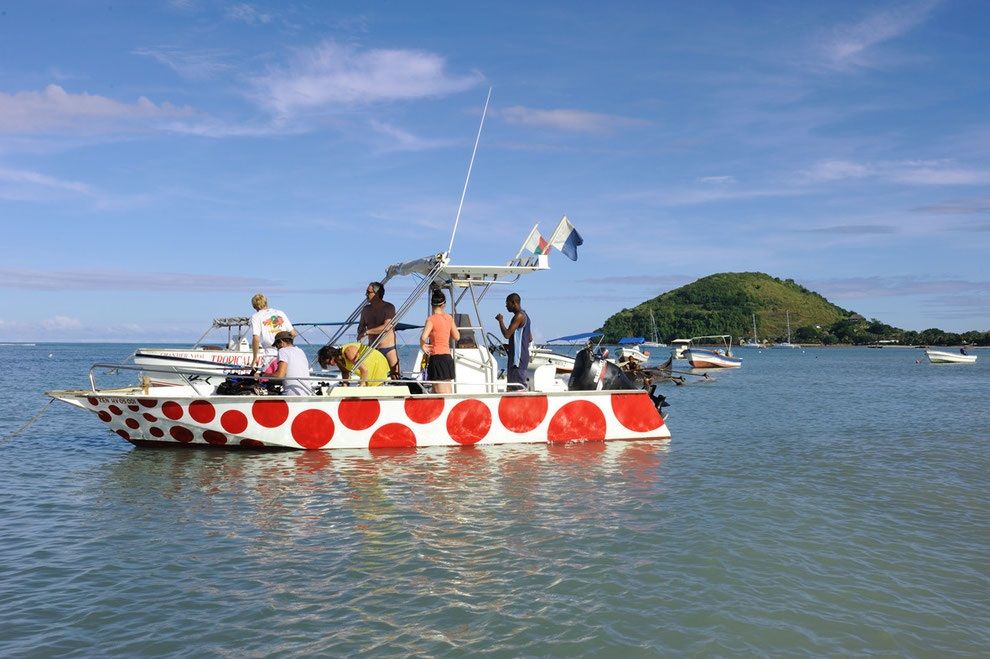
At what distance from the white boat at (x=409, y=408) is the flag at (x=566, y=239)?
2.63 feet

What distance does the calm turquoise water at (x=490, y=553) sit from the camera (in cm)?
518

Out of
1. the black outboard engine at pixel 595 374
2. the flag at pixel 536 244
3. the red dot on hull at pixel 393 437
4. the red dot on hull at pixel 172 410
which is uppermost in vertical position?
the flag at pixel 536 244

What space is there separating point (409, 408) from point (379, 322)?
5.79 feet

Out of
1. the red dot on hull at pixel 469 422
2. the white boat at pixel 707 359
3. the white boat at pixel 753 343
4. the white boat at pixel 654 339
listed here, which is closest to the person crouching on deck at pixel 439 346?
the red dot on hull at pixel 469 422

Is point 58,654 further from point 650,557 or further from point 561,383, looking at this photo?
point 561,383

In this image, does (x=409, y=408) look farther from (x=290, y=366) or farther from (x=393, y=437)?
(x=290, y=366)

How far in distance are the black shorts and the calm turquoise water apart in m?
1.24

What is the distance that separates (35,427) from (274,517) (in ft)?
39.5

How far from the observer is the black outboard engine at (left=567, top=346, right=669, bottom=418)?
13656mm

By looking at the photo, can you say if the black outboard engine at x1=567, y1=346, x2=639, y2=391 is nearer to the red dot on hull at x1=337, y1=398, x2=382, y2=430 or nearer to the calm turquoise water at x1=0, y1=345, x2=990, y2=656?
the calm turquoise water at x1=0, y1=345, x2=990, y2=656

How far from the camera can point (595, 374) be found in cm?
1363

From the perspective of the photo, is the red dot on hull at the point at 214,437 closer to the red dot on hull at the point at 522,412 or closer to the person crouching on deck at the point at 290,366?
the person crouching on deck at the point at 290,366

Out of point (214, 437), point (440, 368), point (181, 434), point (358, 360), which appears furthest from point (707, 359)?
point (181, 434)

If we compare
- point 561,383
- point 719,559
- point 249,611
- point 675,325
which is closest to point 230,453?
point 561,383
